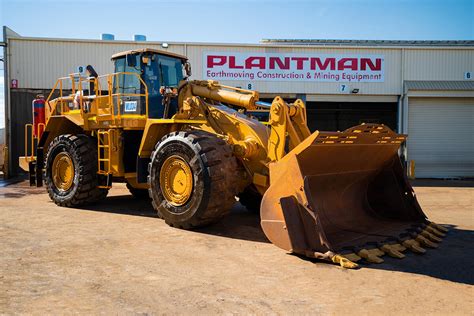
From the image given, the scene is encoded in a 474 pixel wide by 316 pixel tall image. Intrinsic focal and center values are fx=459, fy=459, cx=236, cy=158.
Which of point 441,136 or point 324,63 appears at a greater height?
point 324,63

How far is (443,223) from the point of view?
8.38 metres

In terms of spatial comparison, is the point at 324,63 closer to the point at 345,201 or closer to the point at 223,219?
the point at 223,219

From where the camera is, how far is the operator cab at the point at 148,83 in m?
8.75

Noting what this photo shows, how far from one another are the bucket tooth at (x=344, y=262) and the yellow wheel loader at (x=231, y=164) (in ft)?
0.05

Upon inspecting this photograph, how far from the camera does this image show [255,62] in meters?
18.2

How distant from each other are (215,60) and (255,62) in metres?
1.58

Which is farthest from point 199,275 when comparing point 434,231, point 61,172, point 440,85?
point 440,85

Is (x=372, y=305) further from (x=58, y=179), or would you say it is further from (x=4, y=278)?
(x=58, y=179)

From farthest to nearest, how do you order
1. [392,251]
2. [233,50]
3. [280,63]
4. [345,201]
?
[280,63]
[233,50]
[345,201]
[392,251]

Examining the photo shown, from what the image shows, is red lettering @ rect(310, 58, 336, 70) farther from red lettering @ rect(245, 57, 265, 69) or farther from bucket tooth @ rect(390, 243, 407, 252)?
bucket tooth @ rect(390, 243, 407, 252)

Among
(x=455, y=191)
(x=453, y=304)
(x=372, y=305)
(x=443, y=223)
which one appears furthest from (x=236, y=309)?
(x=455, y=191)

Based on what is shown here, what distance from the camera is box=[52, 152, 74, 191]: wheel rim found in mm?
9701

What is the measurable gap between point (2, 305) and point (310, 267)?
3.19 m

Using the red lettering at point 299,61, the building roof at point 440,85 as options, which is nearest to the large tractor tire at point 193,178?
the red lettering at point 299,61
